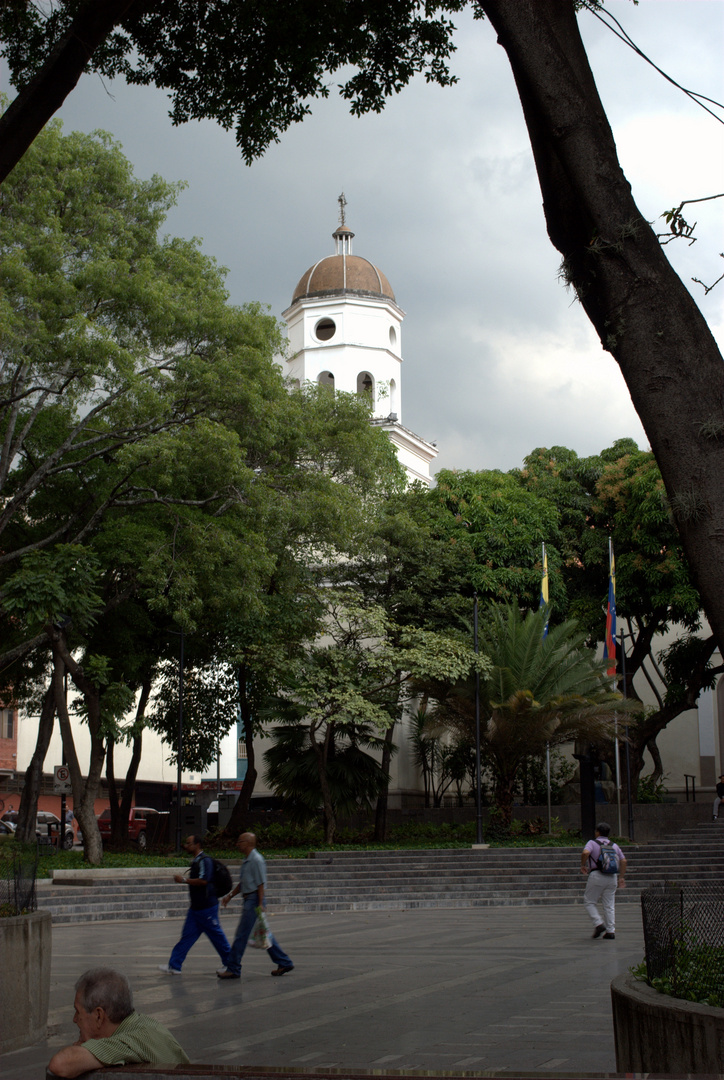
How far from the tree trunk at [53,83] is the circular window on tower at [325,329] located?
40.6 metres

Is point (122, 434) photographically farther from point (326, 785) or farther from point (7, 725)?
point (7, 725)

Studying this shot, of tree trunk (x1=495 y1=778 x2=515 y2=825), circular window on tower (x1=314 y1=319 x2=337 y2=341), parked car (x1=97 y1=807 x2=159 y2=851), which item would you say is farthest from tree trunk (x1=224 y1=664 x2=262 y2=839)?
circular window on tower (x1=314 y1=319 x2=337 y2=341)

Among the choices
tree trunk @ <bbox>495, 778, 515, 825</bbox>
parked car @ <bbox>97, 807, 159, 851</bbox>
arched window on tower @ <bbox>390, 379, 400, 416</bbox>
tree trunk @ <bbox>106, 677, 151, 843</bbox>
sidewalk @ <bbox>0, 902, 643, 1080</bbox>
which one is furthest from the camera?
arched window on tower @ <bbox>390, 379, 400, 416</bbox>

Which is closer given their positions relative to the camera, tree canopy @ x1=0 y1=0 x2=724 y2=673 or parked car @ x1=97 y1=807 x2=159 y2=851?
tree canopy @ x1=0 y1=0 x2=724 y2=673

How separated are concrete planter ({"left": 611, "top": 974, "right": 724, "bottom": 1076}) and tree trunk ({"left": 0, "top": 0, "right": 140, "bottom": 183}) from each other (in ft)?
18.1

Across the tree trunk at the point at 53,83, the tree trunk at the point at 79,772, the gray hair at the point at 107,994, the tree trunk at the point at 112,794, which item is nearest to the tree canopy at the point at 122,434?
the tree trunk at the point at 79,772

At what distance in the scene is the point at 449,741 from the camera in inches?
1380

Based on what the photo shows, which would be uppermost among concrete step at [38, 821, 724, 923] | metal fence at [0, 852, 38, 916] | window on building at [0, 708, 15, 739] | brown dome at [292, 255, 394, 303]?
brown dome at [292, 255, 394, 303]

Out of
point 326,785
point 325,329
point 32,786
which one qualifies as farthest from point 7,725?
point 326,785

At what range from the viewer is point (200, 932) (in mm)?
10609

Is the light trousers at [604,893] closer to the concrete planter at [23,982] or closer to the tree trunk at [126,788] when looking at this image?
the concrete planter at [23,982]

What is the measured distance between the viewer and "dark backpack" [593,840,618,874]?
1341 centimetres

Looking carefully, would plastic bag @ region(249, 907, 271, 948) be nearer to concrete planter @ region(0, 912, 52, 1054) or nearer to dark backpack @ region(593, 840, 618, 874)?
concrete planter @ region(0, 912, 52, 1054)

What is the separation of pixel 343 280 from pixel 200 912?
1540 inches
